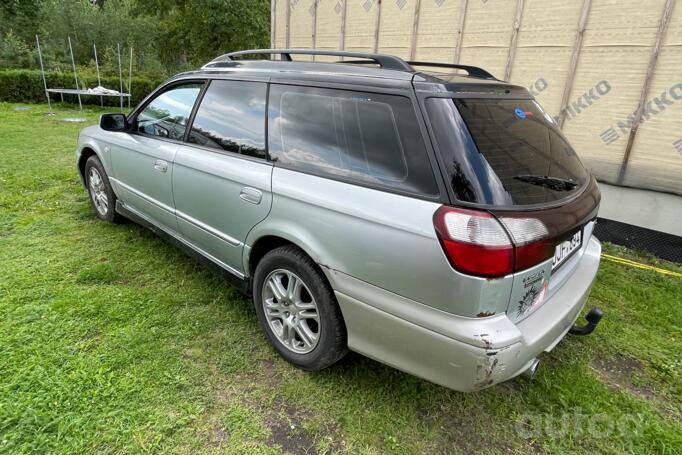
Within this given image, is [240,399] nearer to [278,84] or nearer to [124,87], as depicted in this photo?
[278,84]

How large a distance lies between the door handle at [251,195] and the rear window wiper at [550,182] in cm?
130

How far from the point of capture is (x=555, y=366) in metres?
2.46

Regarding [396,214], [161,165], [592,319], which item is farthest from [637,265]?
[161,165]

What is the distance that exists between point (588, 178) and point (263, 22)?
67.9 feet

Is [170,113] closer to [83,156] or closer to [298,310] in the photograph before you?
[83,156]

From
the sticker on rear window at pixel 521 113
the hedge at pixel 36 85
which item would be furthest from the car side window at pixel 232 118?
the hedge at pixel 36 85

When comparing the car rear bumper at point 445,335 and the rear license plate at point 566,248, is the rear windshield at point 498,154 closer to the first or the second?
the rear license plate at point 566,248

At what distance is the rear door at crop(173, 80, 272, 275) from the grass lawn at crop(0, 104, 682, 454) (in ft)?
1.79

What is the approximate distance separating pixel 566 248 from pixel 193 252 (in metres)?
2.35

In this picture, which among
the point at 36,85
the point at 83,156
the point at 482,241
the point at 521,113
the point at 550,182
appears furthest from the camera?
the point at 36,85

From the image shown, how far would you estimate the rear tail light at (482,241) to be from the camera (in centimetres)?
154


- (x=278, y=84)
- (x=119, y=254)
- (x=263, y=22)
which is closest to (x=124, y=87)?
(x=263, y=22)

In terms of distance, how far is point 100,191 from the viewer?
415 centimetres

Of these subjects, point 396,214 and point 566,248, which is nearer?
point 396,214
